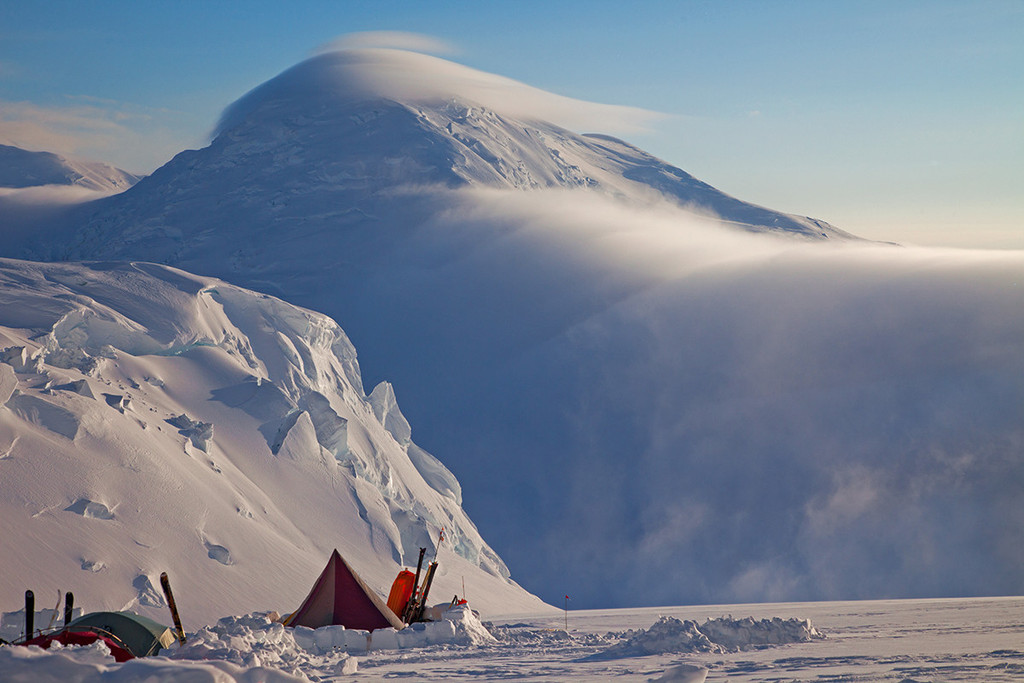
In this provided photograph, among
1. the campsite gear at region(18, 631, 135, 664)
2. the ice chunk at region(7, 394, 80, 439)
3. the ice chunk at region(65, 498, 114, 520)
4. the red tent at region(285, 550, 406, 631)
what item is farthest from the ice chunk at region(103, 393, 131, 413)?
the campsite gear at region(18, 631, 135, 664)

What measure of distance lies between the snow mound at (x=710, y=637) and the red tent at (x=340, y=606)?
225 inches

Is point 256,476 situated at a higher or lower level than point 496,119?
lower

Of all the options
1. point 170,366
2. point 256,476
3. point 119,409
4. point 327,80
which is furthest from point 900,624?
point 327,80

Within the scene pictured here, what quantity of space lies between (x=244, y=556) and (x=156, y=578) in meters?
3.78

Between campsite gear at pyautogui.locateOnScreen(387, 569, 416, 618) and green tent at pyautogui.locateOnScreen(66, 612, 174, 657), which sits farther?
campsite gear at pyautogui.locateOnScreen(387, 569, 416, 618)

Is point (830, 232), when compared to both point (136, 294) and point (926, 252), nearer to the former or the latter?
point (926, 252)

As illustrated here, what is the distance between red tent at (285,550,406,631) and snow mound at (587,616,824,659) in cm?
572

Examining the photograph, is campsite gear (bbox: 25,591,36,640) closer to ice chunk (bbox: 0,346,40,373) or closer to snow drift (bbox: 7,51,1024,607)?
ice chunk (bbox: 0,346,40,373)

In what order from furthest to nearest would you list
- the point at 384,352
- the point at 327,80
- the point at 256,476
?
the point at 327,80
the point at 384,352
the point at 256,476

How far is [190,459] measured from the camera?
30875mm

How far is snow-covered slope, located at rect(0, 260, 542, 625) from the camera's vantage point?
24734mm

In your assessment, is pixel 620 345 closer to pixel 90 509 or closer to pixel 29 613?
pixel 90 509

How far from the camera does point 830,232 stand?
122438 millimetres

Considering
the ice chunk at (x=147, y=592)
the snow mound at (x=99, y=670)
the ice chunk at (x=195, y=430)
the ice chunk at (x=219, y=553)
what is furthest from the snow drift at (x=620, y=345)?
the snow mound at (x=99, y=670)
